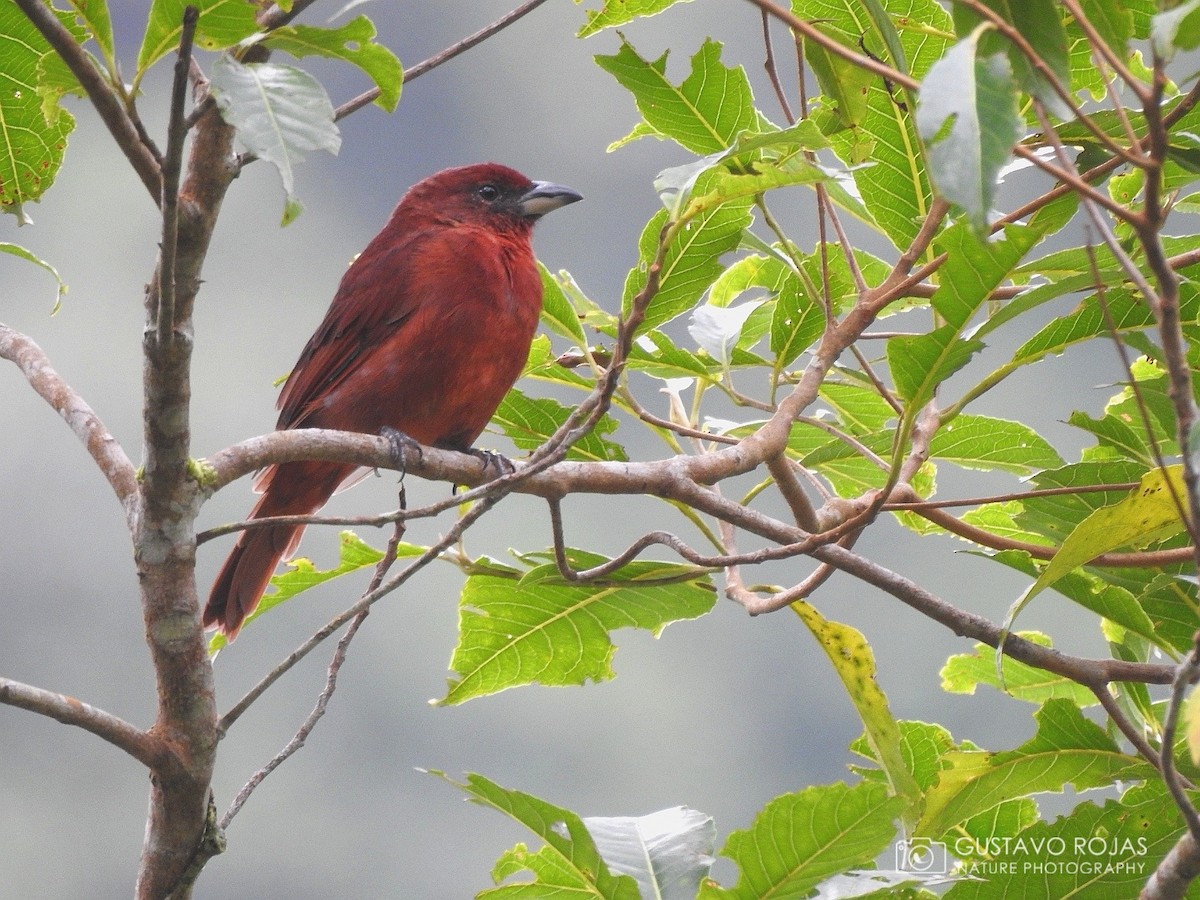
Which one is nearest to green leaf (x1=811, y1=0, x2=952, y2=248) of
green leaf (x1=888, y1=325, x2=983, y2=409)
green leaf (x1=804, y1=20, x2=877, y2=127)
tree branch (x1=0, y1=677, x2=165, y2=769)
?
green leaf (x1=804, y1=20, x2=877, y2=127)

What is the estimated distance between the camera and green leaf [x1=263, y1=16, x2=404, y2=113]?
4.69 ft

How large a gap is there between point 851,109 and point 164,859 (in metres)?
1.67

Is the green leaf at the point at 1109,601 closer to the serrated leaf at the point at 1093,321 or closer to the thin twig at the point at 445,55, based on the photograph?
the serrated leaf at the point at 1093,321

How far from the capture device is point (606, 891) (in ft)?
5.67

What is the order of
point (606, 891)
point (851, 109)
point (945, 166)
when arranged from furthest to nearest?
point (851, 109) < point (606, 891) < point (945, 166)

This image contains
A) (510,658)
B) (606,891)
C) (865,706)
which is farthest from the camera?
(510,658)

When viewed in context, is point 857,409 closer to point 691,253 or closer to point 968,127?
point 691,253

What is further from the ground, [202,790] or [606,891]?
[202,790]

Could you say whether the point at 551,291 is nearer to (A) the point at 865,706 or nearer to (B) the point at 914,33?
(B) the point at 914,33

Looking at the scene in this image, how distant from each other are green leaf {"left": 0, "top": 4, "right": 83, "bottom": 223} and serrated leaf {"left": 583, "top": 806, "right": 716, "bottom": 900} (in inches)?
50.9

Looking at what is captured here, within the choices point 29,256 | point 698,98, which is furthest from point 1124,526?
point 29,256

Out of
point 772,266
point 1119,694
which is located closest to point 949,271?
point 1119,694

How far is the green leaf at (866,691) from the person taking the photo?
2.10 m

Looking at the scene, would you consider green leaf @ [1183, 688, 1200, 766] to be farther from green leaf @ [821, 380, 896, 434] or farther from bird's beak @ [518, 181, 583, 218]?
bird's beak @ [518, 181, 583, 218]
